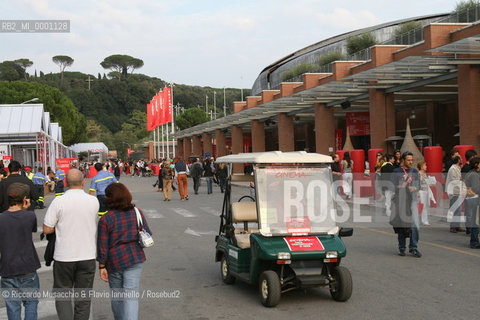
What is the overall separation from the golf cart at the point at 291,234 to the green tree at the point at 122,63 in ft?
617

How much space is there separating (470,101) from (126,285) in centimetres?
1950

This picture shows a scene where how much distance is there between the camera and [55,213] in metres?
5.61

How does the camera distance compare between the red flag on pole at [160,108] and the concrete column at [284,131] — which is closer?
the concrete column at [284,131]

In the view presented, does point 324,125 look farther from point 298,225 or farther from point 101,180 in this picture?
point 298,225

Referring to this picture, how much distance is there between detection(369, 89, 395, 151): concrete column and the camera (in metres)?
29.5

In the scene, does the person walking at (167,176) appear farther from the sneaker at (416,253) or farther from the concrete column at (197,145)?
the concrete column at (197,145)

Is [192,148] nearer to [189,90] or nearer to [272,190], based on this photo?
[272,190]

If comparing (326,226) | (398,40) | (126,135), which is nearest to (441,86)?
(398,40)

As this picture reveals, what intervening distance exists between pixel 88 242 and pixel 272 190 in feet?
9.11

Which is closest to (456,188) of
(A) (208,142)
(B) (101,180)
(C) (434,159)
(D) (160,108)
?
(C) (434,159)

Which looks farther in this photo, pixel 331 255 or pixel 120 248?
pixel 331 255

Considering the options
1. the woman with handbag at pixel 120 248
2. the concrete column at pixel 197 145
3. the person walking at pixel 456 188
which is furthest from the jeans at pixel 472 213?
the concrete column at pixel 197 145

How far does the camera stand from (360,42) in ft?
175

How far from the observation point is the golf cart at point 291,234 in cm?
701
